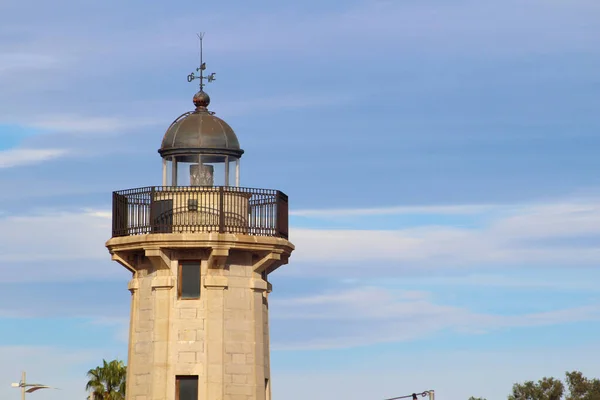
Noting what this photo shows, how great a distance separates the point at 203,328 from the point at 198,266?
161cm

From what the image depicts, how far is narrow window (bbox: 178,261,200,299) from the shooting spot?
44.7 meters

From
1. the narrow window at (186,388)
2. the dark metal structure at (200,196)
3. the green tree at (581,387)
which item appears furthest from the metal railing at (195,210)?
the green tree at (581,387)

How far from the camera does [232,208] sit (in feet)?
A: 147

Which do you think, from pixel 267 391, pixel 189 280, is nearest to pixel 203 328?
pixel 189 280

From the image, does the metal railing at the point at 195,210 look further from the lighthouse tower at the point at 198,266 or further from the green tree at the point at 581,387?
the green tree at the point at 581,387

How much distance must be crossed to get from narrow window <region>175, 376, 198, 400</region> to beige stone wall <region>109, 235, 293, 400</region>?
0.52ft

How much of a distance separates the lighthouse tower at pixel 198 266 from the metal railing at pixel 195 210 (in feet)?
0.08

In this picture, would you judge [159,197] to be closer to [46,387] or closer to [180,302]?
[180,302]

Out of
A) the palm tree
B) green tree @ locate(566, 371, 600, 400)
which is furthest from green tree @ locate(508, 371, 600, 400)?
the palm tree

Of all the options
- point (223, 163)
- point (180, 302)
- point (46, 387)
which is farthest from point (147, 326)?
point (46, 387)

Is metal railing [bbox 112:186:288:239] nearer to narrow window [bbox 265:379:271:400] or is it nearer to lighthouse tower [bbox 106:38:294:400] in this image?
lighthouse tower [bbox 106:38:294:400]

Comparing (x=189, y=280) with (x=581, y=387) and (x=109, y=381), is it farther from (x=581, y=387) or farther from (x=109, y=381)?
(x=581, y=387)

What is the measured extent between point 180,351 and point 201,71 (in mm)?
7599

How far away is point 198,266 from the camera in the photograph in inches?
1762
